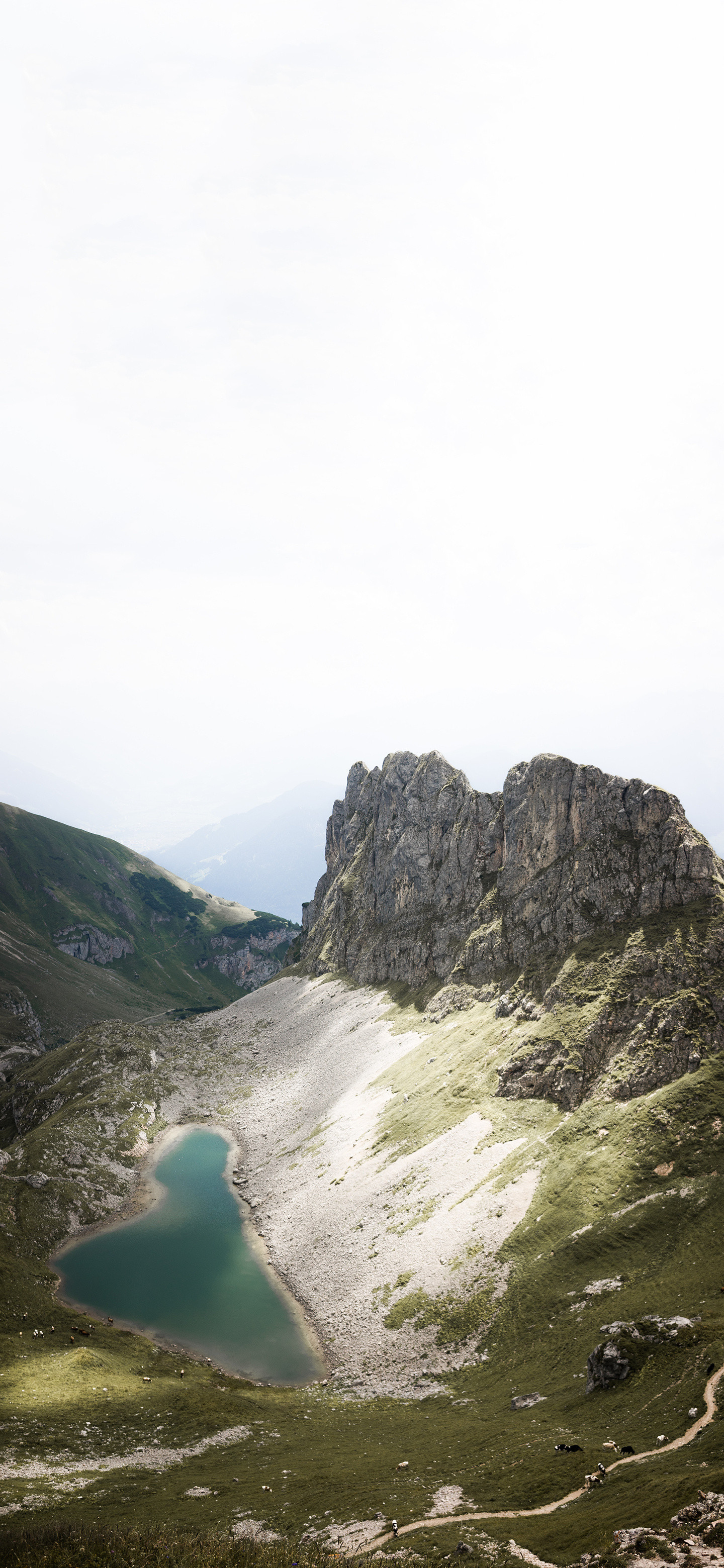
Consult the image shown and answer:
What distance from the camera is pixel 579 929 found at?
10475 cm

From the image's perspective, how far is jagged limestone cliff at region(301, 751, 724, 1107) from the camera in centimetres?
8162

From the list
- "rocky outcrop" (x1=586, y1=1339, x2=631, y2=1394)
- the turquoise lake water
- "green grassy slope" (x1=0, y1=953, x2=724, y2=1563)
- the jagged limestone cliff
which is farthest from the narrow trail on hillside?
the jagged limestone cliff

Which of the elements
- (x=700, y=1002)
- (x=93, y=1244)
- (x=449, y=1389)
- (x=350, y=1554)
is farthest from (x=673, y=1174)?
(x=93, y=1244)

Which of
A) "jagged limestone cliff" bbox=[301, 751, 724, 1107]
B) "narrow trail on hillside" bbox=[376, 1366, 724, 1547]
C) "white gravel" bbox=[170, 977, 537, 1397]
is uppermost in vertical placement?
"jagged limestone cliff" bbox=[301, 751, 724, 1107]

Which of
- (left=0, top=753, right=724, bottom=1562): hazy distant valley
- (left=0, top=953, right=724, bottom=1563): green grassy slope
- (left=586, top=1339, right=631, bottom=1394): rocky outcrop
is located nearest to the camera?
(left=0, top=953, right=724, bottom=1563): green grassy slope

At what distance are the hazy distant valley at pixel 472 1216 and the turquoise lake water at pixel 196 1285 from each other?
11.9 feet

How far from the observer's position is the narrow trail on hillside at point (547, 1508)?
3375 cm

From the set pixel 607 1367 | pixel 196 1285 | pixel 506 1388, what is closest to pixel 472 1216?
pixel 506 1388

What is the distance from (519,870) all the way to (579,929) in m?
27.6

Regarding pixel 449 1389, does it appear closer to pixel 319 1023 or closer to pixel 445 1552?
pixel 445 1552

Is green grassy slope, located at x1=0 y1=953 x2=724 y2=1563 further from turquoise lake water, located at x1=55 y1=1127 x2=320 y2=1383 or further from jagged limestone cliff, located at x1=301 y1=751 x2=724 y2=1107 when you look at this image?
turquoise lake water, located at x1=55 y1=1127 x2=320 y2=1383

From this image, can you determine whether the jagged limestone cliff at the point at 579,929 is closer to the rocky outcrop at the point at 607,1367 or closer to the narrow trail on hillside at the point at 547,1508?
the rocky outcrop at the point at 607,1367

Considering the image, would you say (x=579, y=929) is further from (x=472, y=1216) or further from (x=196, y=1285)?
(x=196, y=1285)

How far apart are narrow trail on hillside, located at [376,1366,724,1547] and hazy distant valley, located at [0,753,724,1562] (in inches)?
28.0
